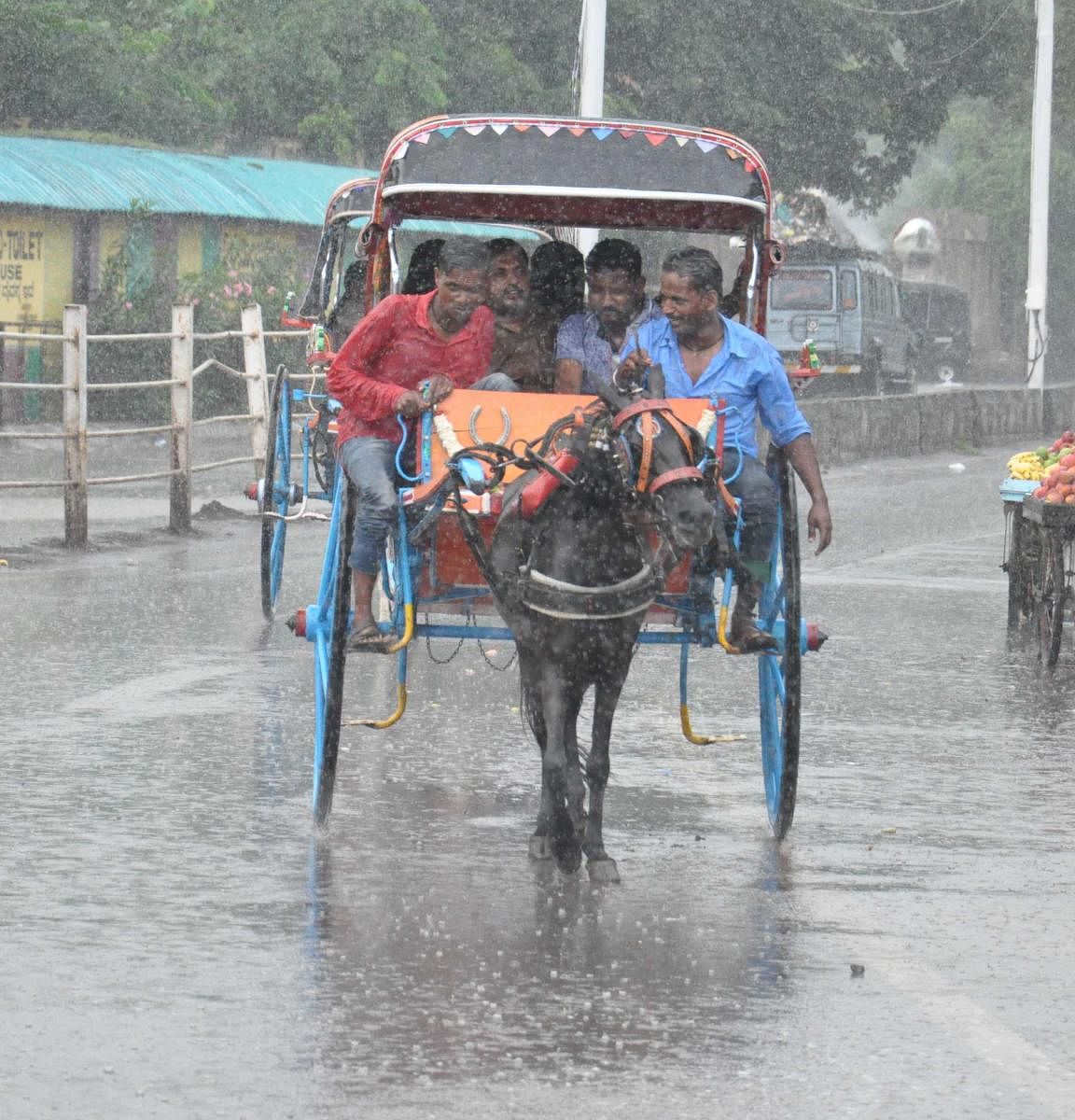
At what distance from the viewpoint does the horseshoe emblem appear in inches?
289

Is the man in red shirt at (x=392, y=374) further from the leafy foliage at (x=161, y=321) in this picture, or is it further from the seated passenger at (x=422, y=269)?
the leafy foliage at (x=161, y=321)

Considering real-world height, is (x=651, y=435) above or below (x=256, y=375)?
below

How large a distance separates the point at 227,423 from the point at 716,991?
2464 cm

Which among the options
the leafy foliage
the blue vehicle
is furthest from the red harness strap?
the blue vehicle

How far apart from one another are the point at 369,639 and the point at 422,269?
2961 millimetres

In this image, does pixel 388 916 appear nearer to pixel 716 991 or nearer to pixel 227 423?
pixel 716 991

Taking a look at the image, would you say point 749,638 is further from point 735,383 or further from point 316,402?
point 316,402

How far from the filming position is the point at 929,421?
30.9m

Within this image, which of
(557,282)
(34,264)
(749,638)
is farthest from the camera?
(34,264)

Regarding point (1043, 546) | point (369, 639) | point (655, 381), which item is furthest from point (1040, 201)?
point (369, 639)

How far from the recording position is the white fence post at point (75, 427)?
646 inches

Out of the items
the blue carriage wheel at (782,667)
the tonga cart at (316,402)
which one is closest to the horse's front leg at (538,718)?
the blue carriage wheel at (782,667)

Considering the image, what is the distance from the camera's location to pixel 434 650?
1235 centimetres

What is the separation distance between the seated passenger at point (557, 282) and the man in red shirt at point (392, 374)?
3.20 feet
